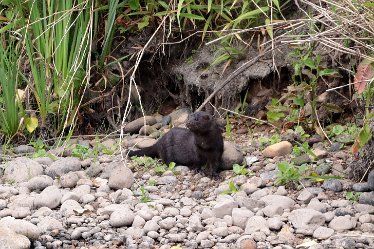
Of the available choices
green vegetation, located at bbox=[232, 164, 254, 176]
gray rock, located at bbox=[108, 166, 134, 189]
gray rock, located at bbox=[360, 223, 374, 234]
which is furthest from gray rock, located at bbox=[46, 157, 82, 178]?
gray rock, located at bbox=[360, 223, 374, 234]

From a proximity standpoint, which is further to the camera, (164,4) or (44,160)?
(164,4)

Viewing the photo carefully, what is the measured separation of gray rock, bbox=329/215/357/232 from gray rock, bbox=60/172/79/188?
1.79 m

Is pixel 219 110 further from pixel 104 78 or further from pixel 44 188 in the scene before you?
pixel 44 188

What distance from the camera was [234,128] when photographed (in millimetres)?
6316

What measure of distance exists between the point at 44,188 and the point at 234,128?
1756 millimetres

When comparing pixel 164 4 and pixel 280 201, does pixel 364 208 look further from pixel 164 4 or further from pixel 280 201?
pixel 164 4

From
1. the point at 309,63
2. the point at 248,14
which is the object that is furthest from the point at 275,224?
the point at 248,14

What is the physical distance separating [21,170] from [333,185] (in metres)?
2.10

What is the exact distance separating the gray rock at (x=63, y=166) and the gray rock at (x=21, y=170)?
8cm

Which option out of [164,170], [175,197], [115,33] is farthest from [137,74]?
[175,197]

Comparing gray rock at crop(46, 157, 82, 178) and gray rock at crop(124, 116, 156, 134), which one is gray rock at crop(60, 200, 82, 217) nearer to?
gray rock at crop(46, 157, 82, 178)

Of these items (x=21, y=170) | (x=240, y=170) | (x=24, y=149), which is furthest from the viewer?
(x=24, y=149)

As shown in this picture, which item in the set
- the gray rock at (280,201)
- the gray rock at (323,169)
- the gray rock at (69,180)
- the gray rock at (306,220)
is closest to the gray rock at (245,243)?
the gray rock at (306,220)

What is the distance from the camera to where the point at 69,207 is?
4785mm
